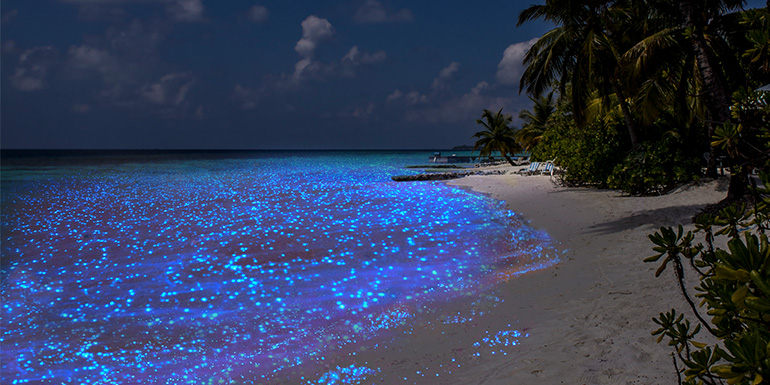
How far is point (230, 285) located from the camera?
706 cm

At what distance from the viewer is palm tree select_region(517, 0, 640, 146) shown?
13586 millimetres

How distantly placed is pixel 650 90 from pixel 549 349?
1001 centimetres

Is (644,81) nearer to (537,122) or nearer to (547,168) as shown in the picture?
(547,168)

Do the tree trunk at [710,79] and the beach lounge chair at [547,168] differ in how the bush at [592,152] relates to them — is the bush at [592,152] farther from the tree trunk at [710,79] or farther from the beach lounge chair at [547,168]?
the beach lounge chair at [547,168]

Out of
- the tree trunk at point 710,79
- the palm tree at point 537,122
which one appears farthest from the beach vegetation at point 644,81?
the palm tree at point 537,122

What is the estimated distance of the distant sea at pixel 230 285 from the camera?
4562 mm

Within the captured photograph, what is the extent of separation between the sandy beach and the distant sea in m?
0.42

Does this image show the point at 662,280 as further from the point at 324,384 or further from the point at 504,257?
the point at 324,384

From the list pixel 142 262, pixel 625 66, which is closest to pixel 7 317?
pixel 142 262

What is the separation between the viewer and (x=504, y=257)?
8023mm

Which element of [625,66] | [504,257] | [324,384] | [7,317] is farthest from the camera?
[625,66]

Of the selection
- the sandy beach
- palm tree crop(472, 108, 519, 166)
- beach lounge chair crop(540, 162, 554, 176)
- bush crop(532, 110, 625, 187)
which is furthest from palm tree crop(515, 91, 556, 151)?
the sandy beach

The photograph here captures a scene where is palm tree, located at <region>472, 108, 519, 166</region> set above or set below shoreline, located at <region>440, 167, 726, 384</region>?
above

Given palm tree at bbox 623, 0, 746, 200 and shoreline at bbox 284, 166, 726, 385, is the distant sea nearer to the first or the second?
shoreline at bbox 284, 166, 726, 385
